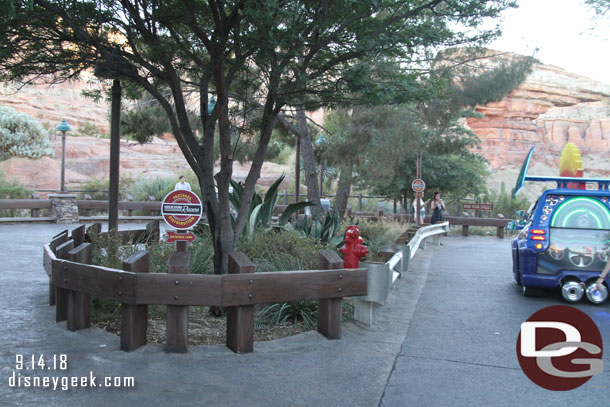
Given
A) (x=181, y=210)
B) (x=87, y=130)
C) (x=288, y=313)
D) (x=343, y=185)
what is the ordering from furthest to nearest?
(x=87, y=130), (x=343, y=185), (x=181, y=210), (x=288, y=313)

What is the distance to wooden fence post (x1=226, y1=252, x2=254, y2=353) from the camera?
5473 millimetres

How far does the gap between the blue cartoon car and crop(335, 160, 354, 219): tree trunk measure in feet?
38.4

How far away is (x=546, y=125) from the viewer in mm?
74062

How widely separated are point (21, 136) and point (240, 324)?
4046cm

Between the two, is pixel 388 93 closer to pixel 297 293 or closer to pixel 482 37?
pixel 482 37

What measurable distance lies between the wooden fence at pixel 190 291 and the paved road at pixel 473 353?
3.15 feet

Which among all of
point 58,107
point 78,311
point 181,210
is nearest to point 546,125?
point 58,107

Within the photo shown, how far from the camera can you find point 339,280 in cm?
603

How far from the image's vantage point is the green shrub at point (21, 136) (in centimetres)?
4006

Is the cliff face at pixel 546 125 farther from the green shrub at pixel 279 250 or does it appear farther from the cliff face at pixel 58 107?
the green shrub at pixel 279 250

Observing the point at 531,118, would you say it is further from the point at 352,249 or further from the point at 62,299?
the point at 62,299

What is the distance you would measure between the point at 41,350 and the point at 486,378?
394 centimetres

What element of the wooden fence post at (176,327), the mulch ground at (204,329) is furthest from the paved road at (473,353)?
the wooden fence post at (176,327)

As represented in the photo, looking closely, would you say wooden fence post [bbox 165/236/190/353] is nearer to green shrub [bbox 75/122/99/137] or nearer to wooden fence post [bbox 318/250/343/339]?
wooden fence post [bbox 318/250/343/339]
